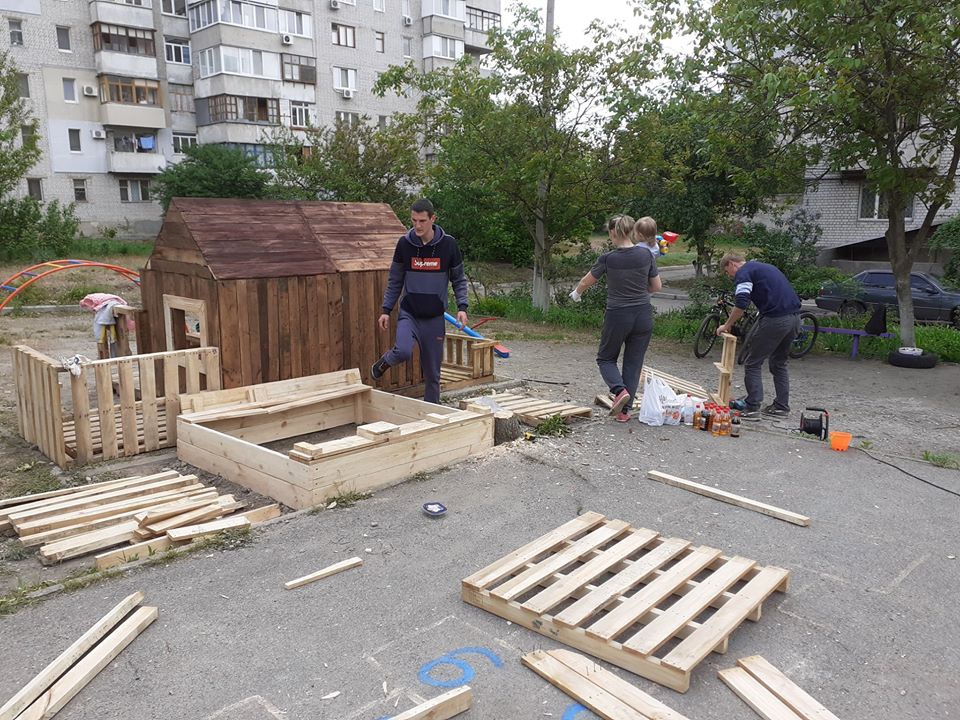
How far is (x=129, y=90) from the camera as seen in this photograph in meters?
37.6

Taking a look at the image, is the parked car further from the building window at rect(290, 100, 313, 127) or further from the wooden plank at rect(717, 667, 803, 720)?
the building window at rect(290, 100, 313, 127)

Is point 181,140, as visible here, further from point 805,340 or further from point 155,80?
point 805,340

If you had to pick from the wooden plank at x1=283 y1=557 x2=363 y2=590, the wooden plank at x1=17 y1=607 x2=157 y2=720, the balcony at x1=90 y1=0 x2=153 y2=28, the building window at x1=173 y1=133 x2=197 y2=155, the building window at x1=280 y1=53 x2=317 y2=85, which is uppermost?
the balcony at x1=90 y1=0 x2=153 y2=28

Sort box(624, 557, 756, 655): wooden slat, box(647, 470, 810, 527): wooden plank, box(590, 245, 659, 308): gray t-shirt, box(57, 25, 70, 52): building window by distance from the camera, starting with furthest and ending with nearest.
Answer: box(57, 25, 70, 52): building window, box(590, 245, 659, 308): gray t-shirt, box(647, 470, 810, 527): wooden plank, box(624, 557, 756, 655): wooden slat

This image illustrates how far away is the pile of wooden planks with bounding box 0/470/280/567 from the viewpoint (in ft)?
16.4

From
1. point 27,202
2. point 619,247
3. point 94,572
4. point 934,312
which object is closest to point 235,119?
point 27,202

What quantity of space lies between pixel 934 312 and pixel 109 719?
710 inches

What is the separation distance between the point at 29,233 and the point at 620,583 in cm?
2802

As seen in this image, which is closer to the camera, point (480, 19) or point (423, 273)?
point (423, 273)

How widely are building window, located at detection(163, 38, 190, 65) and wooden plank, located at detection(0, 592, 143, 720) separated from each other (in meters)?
40.7

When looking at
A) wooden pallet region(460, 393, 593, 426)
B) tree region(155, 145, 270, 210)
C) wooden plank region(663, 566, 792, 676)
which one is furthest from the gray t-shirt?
tree region(155, 145, 270, 210)

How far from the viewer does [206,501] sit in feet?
18.3

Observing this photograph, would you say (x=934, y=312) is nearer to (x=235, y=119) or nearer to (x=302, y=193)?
(x=302, y=193)

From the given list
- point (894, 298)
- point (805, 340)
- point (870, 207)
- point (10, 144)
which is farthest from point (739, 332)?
point (10, 144)
